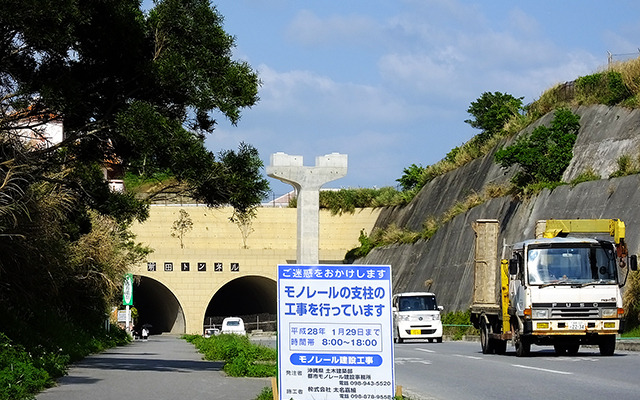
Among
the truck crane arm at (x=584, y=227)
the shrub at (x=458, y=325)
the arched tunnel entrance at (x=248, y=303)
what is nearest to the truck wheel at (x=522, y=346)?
the truck crane arm at (x=584, y=227)

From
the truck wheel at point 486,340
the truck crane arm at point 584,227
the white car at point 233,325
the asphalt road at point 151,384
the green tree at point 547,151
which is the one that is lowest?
the asphalt road at point 151,384

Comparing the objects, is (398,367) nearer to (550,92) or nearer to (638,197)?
(638,197)

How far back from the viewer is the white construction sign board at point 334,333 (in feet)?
31.3

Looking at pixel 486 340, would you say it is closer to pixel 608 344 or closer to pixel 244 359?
pixel 608 344

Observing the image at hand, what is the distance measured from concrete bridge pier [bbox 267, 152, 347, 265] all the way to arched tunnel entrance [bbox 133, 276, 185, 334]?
51.6m

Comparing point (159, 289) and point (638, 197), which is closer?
point (638, 197)

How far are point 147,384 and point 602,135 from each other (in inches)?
1160

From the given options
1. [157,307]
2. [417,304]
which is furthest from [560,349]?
[157,307]

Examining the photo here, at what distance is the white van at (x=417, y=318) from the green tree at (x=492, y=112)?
746 inches

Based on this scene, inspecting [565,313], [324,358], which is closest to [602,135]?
[565,313]

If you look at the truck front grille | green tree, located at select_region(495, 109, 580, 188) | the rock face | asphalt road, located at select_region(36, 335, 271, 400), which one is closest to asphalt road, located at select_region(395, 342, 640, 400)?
the truck front grille

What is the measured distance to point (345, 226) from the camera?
7169 cm

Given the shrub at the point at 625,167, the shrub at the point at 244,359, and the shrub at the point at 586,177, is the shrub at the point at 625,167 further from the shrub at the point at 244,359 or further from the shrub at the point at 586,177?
the shrub at the point at 244,359

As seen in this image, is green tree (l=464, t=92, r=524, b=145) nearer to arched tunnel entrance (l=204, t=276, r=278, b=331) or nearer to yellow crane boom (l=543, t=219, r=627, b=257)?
arched tunnel entrance (l=204, t=276, r=278, b=331)
